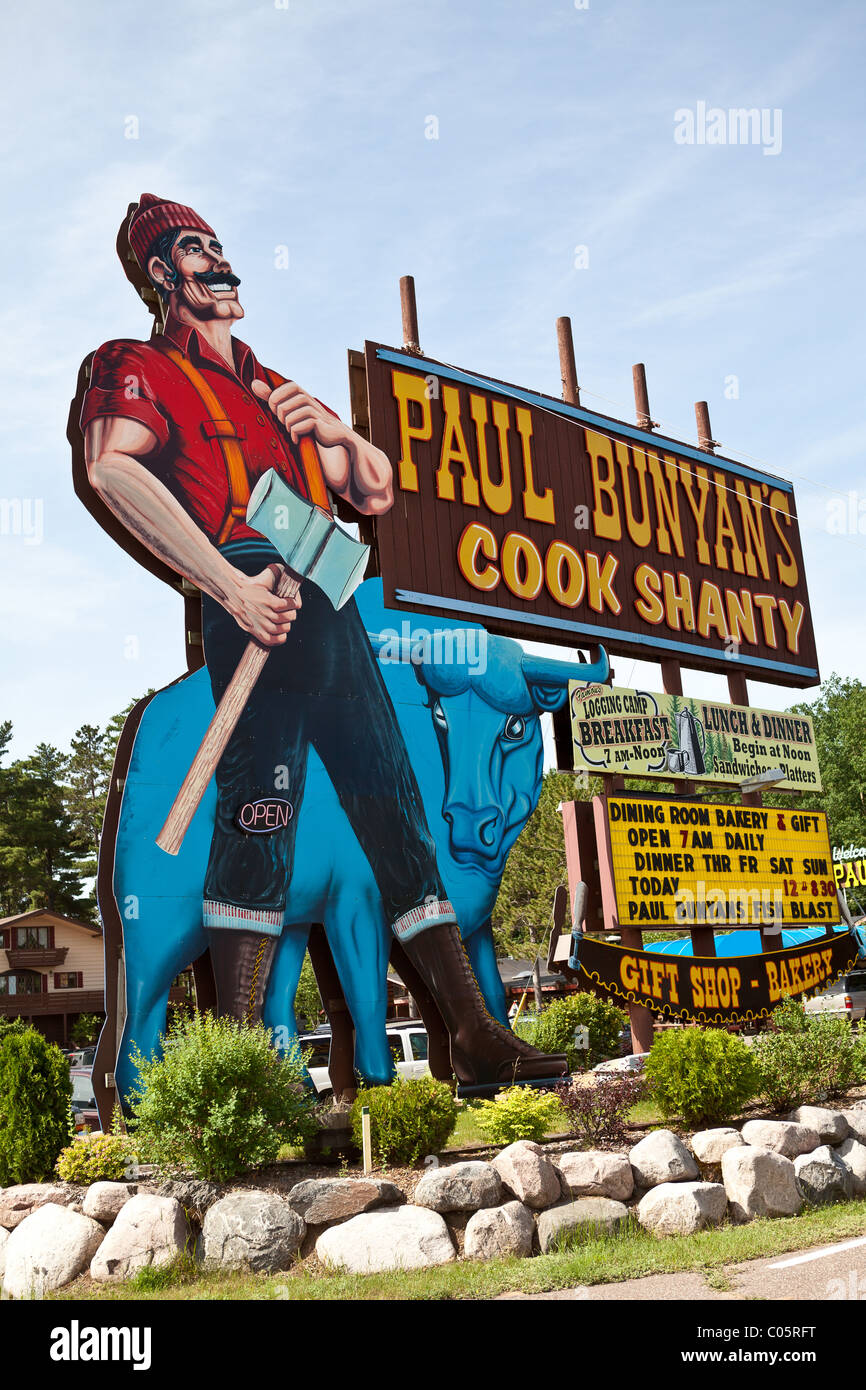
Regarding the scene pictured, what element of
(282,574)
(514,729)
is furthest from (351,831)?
(282,574)

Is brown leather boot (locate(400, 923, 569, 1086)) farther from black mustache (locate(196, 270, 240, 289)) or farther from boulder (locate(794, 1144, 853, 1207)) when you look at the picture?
black mustache (locate(196, 270, 240, 289))

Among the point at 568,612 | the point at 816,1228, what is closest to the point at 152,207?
the point at 568,612

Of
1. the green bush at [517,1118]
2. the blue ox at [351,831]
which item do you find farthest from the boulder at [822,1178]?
the blue ox at [351,831]

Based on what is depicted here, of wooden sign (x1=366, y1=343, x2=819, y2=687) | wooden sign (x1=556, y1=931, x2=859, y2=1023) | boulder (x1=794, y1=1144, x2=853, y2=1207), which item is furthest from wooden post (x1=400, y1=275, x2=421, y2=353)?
boulder (x1=794, y1=1144, x2=853, y2=1207)

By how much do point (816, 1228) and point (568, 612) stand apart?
429 inches

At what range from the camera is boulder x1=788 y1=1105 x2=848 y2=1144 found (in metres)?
13.0

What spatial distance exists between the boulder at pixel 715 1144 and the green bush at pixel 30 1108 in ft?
20.9

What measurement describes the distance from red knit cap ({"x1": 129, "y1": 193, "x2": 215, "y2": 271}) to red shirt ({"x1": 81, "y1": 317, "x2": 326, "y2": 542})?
1031 millimetres

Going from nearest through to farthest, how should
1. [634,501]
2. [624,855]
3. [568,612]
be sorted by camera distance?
[624,855], [568,612], [634,501]

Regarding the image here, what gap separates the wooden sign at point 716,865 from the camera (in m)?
18.1

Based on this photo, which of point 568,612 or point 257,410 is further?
point 568,612

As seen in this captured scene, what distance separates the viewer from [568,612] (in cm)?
1953

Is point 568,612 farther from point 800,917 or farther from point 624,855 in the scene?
point 800,917

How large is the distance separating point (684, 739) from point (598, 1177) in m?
9.67
